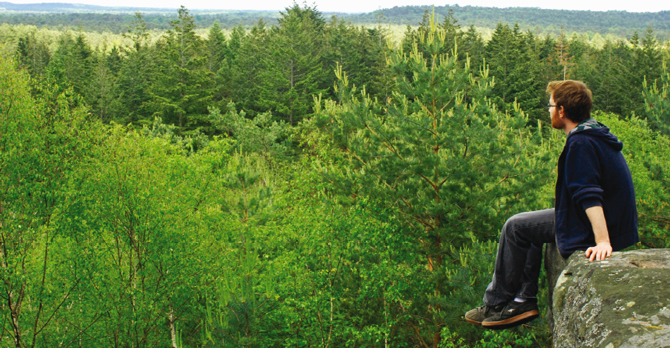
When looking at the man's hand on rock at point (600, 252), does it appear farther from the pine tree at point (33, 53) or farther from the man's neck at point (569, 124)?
the pine tree at point (33, 53)

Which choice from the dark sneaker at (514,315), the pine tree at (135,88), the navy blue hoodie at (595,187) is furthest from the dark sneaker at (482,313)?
→ the pine tree at (135,88)

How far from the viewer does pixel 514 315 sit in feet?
12.6

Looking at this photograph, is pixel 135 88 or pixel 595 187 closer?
pixel 595 187

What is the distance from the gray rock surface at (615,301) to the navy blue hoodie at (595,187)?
160mm

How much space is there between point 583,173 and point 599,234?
394 millimetres

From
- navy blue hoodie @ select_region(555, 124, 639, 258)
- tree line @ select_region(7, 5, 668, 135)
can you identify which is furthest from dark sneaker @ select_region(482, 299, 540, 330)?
tree line @ select_region(7, 5, 668, 135)

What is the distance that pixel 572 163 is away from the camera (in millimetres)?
3207

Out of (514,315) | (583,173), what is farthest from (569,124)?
(514,315)


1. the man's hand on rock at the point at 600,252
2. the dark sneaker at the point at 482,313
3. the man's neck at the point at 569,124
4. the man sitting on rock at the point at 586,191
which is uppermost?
the man's neck at the point at 569,124

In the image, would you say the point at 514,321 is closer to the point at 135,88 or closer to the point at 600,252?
the point at 600,252

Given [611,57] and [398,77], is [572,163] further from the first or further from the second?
[611,57]

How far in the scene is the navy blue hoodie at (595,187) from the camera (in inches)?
123

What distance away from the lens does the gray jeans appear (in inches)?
146

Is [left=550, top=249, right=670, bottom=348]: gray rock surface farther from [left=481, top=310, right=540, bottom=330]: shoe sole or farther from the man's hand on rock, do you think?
[left=481, top=310, right=540, bottom=330]: shoe sole
